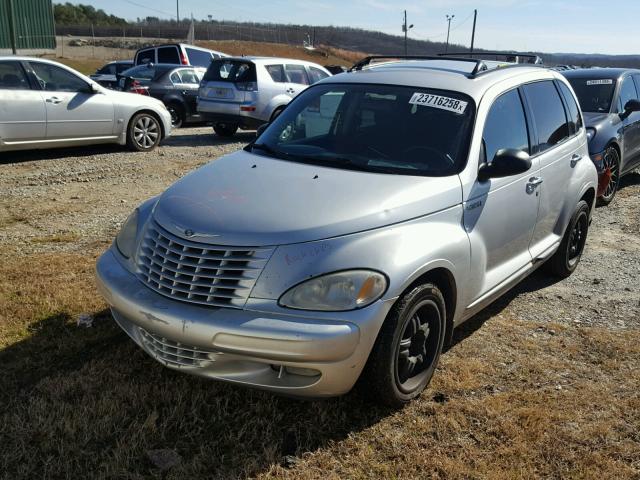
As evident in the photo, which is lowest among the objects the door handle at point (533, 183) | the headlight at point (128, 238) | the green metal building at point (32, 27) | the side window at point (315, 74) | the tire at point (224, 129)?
the tire at point (224, 129)

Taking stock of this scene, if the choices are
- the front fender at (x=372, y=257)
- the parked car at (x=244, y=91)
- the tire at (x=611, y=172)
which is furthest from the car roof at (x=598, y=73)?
the front fender at (x=372, y=257)

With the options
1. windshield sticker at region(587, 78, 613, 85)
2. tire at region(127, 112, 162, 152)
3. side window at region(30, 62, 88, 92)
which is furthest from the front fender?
tire at region(127, 112, 162, 152)

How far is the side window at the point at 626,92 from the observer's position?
884 centimetres

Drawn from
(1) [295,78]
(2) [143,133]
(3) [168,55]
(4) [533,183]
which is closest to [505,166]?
(4) [533,183]

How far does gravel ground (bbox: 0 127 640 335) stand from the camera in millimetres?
5121

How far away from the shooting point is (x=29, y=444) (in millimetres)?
3051

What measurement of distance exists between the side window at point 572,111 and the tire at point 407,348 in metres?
2.75

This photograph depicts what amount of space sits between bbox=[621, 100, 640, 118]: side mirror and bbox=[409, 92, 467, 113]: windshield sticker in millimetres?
5754

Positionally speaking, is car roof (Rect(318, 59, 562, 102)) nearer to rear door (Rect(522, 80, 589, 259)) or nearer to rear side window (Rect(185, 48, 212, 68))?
rear door (Rect(522, 80, 589, 259))

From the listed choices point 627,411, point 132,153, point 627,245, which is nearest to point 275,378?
point 627,411

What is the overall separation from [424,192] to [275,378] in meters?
1.34

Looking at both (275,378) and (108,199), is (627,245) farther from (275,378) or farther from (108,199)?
(108,199)

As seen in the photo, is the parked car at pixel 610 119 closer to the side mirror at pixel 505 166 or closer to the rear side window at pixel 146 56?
the side mirror at pixel 505 166

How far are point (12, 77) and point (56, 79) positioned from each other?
0.69 metres
